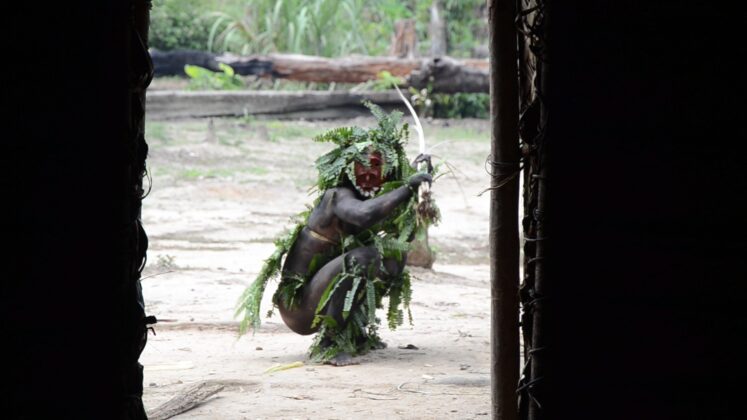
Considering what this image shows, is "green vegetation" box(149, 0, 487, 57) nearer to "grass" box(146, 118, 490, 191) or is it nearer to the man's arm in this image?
"grass" box(146, 118, 490, 191)

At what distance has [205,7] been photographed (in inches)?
843

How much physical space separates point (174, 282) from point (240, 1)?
42.4ft

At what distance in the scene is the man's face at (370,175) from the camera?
6.39 meters

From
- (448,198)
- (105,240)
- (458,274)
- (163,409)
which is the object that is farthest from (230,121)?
(105,240)

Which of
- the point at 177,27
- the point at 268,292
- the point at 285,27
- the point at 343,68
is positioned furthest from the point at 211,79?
the point at 268,292

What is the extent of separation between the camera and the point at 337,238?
21.4 feet

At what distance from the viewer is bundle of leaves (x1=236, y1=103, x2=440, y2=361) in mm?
6363

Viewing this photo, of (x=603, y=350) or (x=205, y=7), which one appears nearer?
(x=603, y=350)

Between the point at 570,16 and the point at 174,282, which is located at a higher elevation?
the point at 570,16

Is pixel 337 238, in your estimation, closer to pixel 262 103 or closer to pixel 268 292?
pixel 268 292

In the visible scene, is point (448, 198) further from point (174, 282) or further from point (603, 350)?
point (603, 350)

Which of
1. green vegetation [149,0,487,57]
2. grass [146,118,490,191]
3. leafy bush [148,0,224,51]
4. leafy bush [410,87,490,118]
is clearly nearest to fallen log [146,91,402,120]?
grass [146,118,490,191]

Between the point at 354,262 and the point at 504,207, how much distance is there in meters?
2.80

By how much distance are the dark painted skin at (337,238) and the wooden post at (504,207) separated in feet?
8.02
